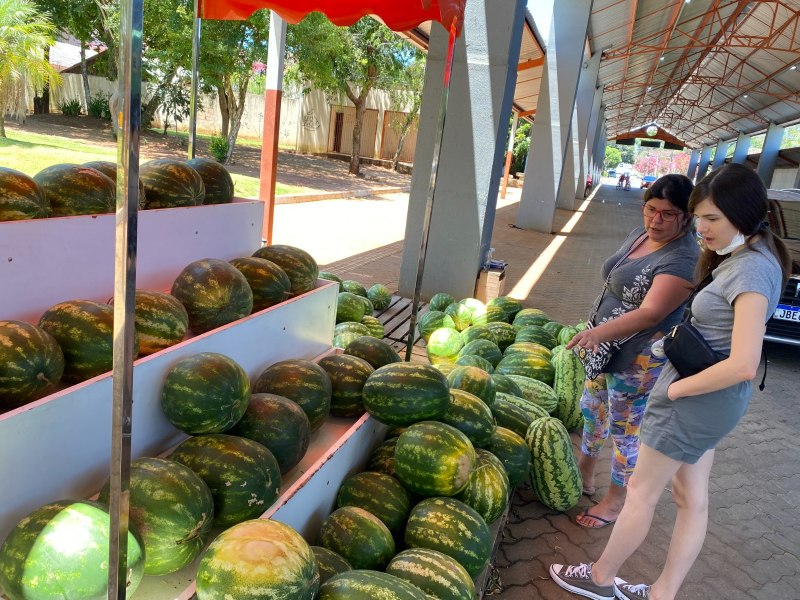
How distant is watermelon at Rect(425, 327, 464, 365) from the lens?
514cm

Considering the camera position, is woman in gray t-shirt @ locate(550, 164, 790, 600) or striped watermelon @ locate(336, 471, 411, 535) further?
striped watermelon @ locate(336, 471, 411, 535)

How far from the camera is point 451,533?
2.31 meters

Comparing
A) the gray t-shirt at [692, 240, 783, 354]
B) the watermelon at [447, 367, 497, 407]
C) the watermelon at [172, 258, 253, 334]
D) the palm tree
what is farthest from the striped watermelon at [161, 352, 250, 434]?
the palm tree

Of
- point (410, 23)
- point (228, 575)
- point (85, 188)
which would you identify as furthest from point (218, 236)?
point (410, 23)

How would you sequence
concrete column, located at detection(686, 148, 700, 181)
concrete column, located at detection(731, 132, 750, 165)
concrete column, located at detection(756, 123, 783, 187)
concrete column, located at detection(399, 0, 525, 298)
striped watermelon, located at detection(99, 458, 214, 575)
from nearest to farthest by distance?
striped watermelon, located at detection(99, 458, 214, 575) → concrete column, located at detection(399, 0, 525, 298) → concrete column, located at detection(756, 123, 783, 187) → concrete column, located at detection(731, 132, 750, 165) → concrete column, located at detection(686, 148, 700, 181)

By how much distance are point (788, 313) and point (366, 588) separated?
7.48 m

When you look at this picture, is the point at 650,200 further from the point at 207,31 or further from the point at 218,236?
the point at 207,31

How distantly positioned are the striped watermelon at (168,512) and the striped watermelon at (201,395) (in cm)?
25

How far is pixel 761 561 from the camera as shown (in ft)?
11.1

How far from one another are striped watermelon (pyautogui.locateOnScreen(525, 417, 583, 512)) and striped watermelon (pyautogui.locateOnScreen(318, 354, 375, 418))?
45.5 inches

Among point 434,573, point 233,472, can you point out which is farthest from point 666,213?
point 233,472

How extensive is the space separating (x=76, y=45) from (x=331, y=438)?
43.1 meters

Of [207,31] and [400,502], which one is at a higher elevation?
[207,31]

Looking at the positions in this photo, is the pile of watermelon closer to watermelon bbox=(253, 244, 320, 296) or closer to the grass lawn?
watermelon bbox=(253, 244, 320, 296)
